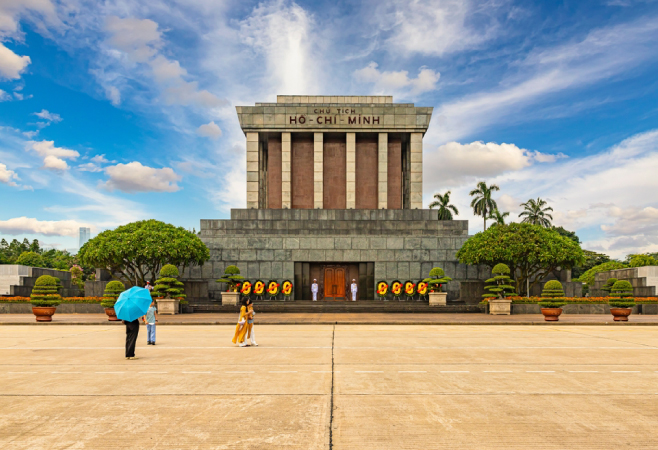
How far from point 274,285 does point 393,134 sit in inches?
798

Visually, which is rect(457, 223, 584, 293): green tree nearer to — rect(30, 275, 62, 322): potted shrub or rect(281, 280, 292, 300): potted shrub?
rect(281, 280, 292, 300): potted shrub

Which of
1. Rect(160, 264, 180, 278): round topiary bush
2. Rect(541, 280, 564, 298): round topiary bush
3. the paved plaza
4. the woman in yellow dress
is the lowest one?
the paved plaza

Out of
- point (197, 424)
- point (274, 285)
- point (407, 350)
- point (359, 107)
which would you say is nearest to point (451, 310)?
point (274, 285)

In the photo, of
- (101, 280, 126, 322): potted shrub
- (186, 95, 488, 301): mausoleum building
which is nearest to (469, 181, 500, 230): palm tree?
(186, 95, 488, 301): mausoleum building

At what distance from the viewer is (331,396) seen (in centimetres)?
920

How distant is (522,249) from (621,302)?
821 cm

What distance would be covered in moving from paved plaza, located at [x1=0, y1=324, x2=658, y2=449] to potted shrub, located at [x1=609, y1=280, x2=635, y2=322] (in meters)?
11.6

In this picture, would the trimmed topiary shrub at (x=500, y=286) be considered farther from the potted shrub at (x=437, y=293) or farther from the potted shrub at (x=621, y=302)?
the potted shrub at (x=621, y=302)

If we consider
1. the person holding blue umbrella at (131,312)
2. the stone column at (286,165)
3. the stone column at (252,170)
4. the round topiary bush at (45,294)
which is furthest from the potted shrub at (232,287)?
the person holding blue umbrella at (131,312)

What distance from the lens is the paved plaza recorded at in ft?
22.6

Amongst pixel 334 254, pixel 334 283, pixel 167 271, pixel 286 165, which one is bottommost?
pixel 334 283

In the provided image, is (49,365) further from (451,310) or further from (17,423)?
(451,310)

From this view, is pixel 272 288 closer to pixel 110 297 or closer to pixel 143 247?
pixel 143 247

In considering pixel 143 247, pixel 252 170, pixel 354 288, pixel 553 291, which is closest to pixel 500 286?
pixel 553 291
